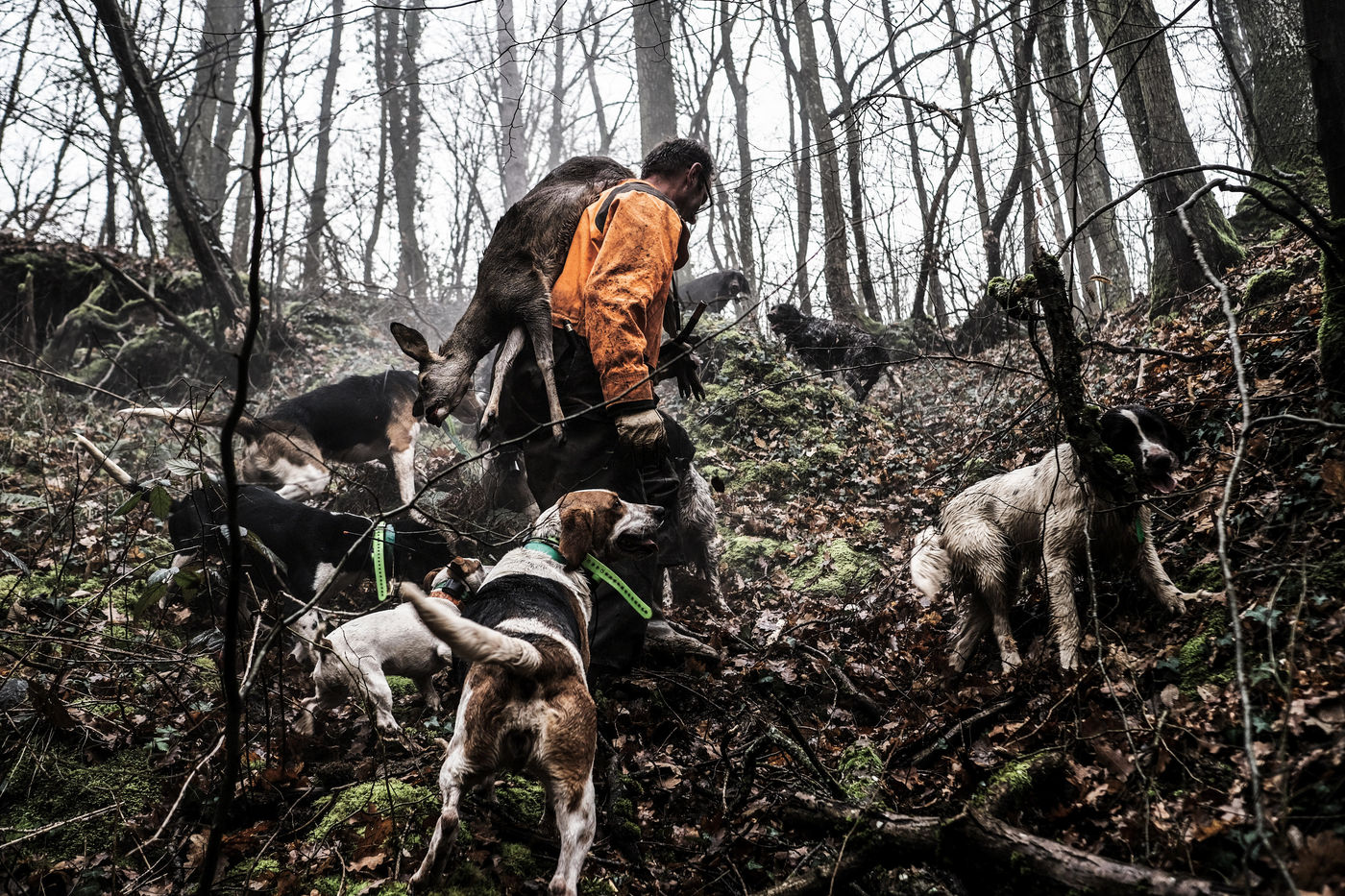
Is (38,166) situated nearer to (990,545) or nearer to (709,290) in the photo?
(709,290)

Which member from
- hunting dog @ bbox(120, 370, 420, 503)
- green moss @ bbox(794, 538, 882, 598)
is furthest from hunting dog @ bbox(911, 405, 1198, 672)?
hunting dog @ bbox(120, 370, 420, 503)

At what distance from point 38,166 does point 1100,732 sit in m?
16.6

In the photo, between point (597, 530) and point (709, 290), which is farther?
point (709, 290)

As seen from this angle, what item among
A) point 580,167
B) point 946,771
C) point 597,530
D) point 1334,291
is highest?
point 580,167

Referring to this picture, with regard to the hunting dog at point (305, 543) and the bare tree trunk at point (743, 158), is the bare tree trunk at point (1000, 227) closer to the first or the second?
the bare tree trunk at point (743, 158)

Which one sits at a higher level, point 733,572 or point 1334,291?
point 1334,291

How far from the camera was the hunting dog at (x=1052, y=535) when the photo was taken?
137 inches

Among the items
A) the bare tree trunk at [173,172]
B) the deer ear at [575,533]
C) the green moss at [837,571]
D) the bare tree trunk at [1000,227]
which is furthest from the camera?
the bare tree trunk at [173,172]

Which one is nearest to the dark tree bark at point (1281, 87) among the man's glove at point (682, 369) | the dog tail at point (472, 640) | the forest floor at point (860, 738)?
the forest floor at point (860, 738)

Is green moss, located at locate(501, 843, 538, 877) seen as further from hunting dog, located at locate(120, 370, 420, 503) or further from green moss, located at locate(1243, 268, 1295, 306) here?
green moss, located at locate(1243, 268, 1295, 306)

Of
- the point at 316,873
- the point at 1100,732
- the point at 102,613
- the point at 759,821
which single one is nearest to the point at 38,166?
the point at 102,613

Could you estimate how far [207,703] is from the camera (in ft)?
14.5

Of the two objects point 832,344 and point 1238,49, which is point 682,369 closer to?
point 832,344

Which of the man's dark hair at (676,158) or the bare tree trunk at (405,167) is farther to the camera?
the bare tree trunk at (405,167)
